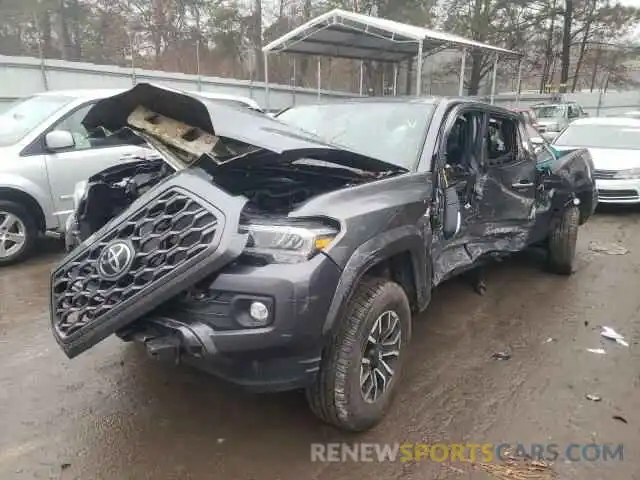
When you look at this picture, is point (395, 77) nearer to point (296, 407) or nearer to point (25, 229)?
point (25, 229)

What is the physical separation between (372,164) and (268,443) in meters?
1.55

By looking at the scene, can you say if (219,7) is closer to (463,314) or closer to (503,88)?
(503,88)

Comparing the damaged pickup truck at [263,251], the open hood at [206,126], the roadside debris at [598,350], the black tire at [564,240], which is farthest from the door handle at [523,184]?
the open hood at [206,126]

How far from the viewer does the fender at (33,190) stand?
16.7 ft

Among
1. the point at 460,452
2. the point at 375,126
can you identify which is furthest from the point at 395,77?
the point at 460,452

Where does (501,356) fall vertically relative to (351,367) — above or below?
below

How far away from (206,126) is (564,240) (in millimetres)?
3920

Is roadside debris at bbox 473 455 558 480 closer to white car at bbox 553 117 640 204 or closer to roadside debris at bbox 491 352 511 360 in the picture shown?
roadside debris at bbox 491 352 511 360

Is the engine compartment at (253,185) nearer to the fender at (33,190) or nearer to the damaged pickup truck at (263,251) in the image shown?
the damaged pickup truck at (263,251)

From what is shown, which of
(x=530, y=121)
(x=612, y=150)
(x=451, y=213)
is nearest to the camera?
(x=451, y=213)

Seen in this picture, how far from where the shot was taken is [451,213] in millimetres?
3508

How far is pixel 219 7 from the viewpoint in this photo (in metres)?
24.0

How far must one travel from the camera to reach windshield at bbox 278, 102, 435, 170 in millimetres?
3445

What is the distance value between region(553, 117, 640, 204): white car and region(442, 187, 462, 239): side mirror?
18.8ft
